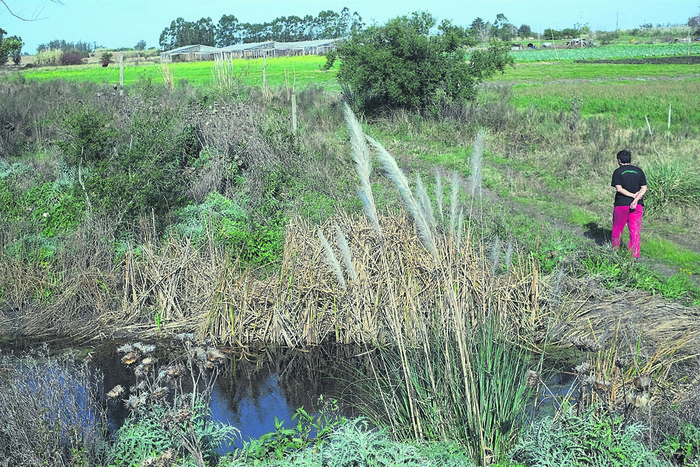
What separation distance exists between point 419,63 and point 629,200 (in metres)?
11.9

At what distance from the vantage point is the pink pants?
899 centimetres

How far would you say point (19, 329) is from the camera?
8.27 m

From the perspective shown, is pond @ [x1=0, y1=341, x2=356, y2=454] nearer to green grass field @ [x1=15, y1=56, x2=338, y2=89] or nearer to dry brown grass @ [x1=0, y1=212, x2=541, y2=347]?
dry brown grass @ [x1=0, y1=212, x2=541, y2=347]

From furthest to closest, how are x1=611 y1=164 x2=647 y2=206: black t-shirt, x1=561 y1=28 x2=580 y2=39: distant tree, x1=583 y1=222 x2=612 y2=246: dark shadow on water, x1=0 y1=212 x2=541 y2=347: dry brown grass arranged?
x1=561 y1=28 x2=580 y2=39: distant tree, x1=583 y1=222 x2=612 y2=246: dark shadow on water, x1=611 y1=164 x2=647 y2=206: black t-shirt, x1=0 y1=212 x2=541 y2=347: dry brown grass

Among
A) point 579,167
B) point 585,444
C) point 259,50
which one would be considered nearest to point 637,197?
point 585,444

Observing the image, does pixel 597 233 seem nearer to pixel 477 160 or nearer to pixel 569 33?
pixel 477 160

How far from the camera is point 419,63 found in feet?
65.0

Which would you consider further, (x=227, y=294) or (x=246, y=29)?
(x=246, y=29)

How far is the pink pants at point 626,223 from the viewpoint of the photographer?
899 centimetres

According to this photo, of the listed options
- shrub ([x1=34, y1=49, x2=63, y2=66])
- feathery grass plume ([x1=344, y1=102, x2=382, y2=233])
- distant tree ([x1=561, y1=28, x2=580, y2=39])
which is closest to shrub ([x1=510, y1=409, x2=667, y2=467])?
feathery grass plume ([x1=344, y1=102, x2=382, y2=233])

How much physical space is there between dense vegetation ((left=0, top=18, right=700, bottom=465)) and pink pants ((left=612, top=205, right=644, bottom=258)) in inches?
16.2

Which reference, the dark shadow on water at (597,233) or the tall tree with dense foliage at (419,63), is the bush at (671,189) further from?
the tall tree with dense foliage at (419,63)

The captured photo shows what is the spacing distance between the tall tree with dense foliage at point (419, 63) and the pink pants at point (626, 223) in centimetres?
1133

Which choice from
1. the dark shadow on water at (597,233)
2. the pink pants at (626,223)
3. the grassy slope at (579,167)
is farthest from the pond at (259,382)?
the dark shadow on water at (597,233)
